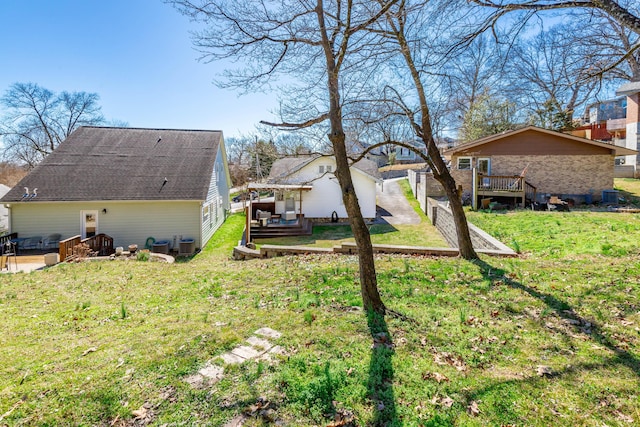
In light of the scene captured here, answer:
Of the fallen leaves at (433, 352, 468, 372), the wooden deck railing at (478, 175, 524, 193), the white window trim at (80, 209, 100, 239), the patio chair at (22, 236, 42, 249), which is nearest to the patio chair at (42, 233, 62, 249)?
the patio chair at (22, 236, 42, 249)

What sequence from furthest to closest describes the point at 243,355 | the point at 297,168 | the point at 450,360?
the point at 297,168
the point at 243,355
the point at 450,360

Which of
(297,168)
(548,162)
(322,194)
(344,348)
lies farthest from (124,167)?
(548,162)

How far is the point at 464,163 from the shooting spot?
21.2 meters

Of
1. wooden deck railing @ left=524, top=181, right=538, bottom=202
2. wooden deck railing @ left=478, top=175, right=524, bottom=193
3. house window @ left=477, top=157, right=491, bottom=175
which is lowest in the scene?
wooden deck railing @ left=524, top=181, right=538, bottom=202

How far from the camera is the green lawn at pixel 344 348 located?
2734 mm

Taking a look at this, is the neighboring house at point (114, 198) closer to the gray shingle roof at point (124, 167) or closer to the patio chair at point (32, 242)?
the gray shingle roof at point (124, 167)

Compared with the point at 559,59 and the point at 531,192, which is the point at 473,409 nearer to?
the point at 559,59

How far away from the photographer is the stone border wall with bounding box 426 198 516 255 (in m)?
9.46

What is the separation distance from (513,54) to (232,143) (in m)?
38.9

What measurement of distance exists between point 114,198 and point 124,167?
268cm

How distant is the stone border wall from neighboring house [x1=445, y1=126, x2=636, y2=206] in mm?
3320

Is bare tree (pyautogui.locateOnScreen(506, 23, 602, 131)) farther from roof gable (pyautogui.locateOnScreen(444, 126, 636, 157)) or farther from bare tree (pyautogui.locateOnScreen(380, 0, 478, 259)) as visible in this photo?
roof gable (pyautogui.locateOnScreen(444, 126, 636, 157))

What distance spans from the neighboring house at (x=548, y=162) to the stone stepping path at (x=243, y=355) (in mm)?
16945

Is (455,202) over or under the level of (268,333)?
over
